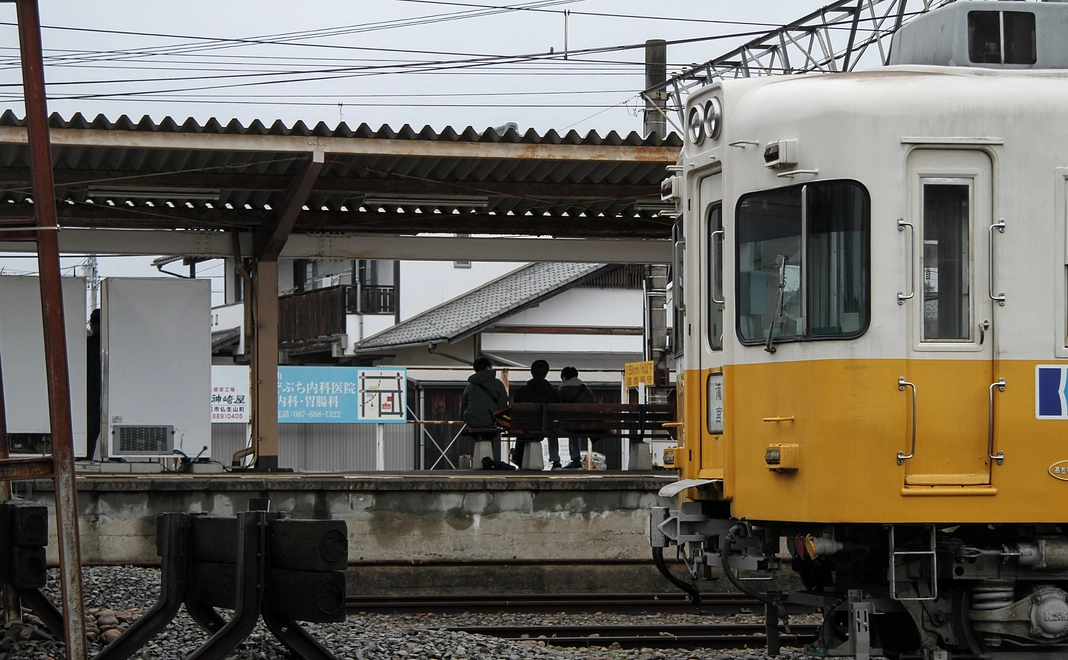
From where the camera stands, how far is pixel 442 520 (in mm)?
12898

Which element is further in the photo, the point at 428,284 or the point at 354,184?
the point at 428,284

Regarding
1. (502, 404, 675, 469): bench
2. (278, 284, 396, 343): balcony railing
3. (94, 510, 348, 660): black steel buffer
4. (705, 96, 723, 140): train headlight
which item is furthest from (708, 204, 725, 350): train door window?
(278, 284, 396, 343): balcony railing

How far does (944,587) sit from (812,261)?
1.88 m

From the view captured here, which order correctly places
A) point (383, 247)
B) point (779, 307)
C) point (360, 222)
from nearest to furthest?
point (779, 307)
point (383, 247)
point (360, 222)

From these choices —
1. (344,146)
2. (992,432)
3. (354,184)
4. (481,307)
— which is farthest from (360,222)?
(481,307)

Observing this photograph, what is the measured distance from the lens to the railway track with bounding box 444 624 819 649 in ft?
31.8

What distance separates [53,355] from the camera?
7191 mm

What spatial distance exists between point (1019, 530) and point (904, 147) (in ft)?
6.93

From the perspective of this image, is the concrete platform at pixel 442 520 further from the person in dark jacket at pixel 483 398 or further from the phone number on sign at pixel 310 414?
the phone number on sign at pixel 310 414

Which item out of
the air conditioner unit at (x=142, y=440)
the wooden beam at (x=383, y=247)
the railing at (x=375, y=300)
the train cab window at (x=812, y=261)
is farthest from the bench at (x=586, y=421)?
the railing at (x=375, y=300)

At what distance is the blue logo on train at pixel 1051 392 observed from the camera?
21.7 feet

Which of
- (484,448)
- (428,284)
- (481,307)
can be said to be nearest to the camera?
(484,448)

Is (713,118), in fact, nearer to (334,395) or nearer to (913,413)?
(913,413)

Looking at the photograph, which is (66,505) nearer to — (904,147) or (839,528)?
(839,528)
